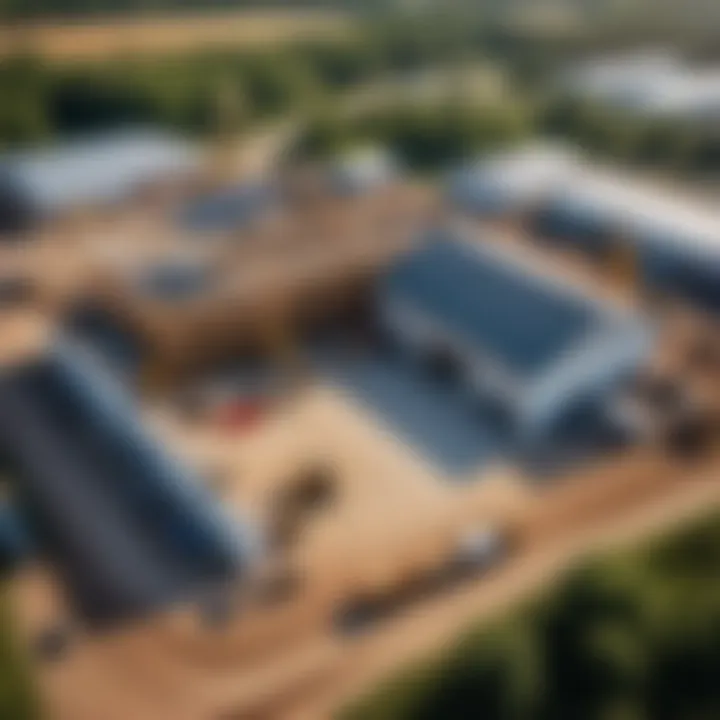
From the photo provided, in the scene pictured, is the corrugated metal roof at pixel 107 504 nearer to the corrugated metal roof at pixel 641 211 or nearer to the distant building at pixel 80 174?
the distant building at pixel 80 174

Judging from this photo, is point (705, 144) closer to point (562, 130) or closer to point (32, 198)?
point (562, 130)

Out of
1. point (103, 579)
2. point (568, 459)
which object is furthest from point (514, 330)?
point (103, 579)

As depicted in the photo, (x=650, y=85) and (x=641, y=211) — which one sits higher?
(x=650, y=85)

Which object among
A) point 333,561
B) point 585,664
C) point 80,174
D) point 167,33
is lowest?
point 585,664

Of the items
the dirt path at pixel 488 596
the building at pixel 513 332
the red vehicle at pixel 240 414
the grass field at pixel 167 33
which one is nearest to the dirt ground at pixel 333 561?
the dirt path at pixel 488 596

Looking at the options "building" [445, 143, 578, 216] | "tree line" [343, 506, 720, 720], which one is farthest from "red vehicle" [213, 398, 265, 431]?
"building" [445, 143, 578, 216]

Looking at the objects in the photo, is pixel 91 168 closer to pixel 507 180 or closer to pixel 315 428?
pixel 507 180

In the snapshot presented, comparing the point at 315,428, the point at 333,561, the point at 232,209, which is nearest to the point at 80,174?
the point at 232,209

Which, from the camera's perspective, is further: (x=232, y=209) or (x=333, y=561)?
(x=232, y=209)
